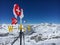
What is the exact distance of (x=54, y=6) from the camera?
1.72m

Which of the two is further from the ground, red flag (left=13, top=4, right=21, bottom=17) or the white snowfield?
red flag (left=13, top=4, right=21, bottom=17)

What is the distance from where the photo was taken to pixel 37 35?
1686mm

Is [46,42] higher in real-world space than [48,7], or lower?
lower

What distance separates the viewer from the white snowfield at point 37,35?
5.49 ft

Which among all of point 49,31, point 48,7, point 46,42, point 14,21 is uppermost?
point 48,7

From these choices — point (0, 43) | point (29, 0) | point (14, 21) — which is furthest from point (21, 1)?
point (0, 43)

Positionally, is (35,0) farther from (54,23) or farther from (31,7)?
(54,23)

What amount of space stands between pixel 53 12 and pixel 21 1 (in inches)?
15.5

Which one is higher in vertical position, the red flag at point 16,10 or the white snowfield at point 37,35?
the red flag at point 16,10

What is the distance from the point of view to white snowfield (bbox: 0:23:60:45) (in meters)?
1.67

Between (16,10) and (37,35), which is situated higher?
(16,10)

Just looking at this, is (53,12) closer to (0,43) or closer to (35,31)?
(35,31)

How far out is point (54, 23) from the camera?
1.72 m

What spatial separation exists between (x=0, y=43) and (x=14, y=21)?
294 millimetres
